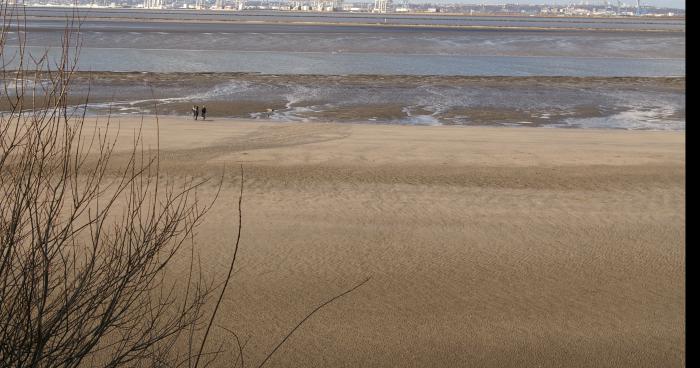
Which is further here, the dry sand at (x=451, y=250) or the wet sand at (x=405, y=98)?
the wet sand at (x=405, y=98)

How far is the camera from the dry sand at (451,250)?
8344 millimetres

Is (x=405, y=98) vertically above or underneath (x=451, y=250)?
above

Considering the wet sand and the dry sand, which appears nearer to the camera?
the dry sand

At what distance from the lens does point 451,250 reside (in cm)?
1126

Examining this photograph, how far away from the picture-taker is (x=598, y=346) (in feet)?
27.3

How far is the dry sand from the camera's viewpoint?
834 centimetres

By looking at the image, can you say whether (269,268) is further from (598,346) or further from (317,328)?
(598,346)

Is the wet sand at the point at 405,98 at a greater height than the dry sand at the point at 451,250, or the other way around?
the wet sand at the point at 405,98

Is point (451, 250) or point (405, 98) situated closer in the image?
point (451, 250)

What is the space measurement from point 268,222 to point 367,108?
Answer: 16870 mm

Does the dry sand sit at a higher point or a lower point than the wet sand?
lower

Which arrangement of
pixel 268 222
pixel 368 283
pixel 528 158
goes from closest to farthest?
1. pixel 368 283
2. pixel 268 222
3. pixel 528 158
